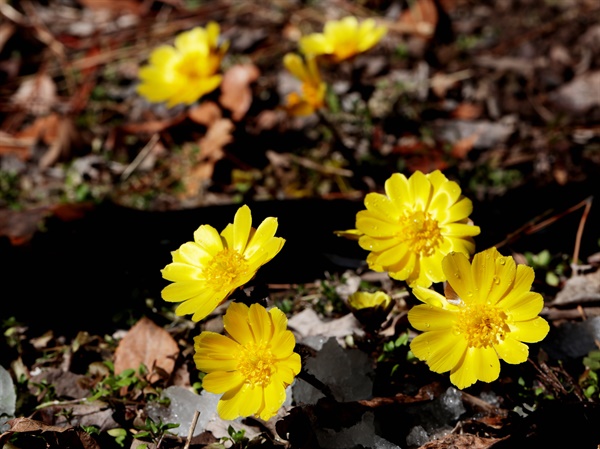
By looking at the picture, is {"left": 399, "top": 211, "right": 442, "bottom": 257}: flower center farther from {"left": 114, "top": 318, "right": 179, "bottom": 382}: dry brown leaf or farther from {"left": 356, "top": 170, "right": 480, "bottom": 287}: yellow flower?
{"left": 114, "top": 318, "right": 179, "bottom": 382}: dry brown leaf

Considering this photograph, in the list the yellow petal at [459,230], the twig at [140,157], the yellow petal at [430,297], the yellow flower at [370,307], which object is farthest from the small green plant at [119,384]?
the twig at [140,157]

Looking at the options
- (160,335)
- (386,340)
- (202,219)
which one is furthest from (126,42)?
(386,340)

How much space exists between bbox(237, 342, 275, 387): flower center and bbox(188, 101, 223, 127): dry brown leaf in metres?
2.27

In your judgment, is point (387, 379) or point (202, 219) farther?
point (202, 219)

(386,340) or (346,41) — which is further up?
(346,41)

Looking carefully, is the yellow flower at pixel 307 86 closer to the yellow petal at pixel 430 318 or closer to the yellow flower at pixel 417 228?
the yellow flower at pixel 417 228

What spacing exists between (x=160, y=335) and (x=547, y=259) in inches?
62.4

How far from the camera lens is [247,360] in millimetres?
1723

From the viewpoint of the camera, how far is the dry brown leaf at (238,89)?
379 cm

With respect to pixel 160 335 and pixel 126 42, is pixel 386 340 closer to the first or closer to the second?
pixel 160 335

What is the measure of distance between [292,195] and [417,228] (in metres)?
1.50

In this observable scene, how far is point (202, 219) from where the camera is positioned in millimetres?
2865

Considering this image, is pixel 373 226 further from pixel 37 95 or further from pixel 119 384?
pixel 37 95

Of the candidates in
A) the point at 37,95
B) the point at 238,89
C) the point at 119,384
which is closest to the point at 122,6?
the point at 37,95
